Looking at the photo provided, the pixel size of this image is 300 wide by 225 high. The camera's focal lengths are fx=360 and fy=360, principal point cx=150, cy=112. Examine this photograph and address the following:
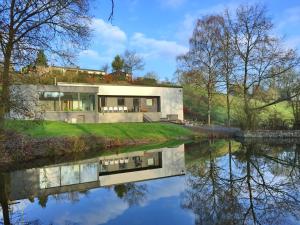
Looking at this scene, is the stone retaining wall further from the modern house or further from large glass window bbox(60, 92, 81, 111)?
large glass window bbox(60, 92, 81, 111)

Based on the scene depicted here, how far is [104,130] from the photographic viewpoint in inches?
1075

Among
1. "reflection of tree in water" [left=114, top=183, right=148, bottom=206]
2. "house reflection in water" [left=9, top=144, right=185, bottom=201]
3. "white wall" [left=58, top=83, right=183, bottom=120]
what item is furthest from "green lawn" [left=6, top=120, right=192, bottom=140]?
"reflection of tree in water" [left=114, top=183, right=148, bottom=206]

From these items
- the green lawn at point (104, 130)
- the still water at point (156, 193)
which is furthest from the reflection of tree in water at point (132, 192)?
the green lawn at point (104, 130)

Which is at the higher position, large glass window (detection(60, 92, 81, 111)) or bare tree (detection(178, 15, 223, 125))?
bare tree (detection(178, 15, 223, 125))

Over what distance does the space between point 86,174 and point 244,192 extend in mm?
5826

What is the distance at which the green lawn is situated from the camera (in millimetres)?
21711

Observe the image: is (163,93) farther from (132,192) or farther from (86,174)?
(132,192)

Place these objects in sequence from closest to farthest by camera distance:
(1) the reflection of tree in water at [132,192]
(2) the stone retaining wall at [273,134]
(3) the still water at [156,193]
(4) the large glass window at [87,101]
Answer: (3) the still water at [156,193] < (1) the reflection of tree in water at [132,192] < (2) the stone retaining wall at [273,134] < (4) the large glass window at [87,101]

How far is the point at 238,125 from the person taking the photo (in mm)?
33094

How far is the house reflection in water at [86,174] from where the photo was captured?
33.5 ft

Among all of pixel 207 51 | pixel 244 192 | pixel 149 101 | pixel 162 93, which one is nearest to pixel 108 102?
pixel 149 101

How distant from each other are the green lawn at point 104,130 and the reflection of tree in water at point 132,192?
11.6 m

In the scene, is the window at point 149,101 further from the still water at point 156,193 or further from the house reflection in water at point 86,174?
Result: the still water at point 156,193

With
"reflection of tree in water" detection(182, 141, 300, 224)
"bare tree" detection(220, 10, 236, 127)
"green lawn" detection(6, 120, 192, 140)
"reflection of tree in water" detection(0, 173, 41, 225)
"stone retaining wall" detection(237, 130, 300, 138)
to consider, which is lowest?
"reflection of tree in water" detection(0, 173, 41, 225)
